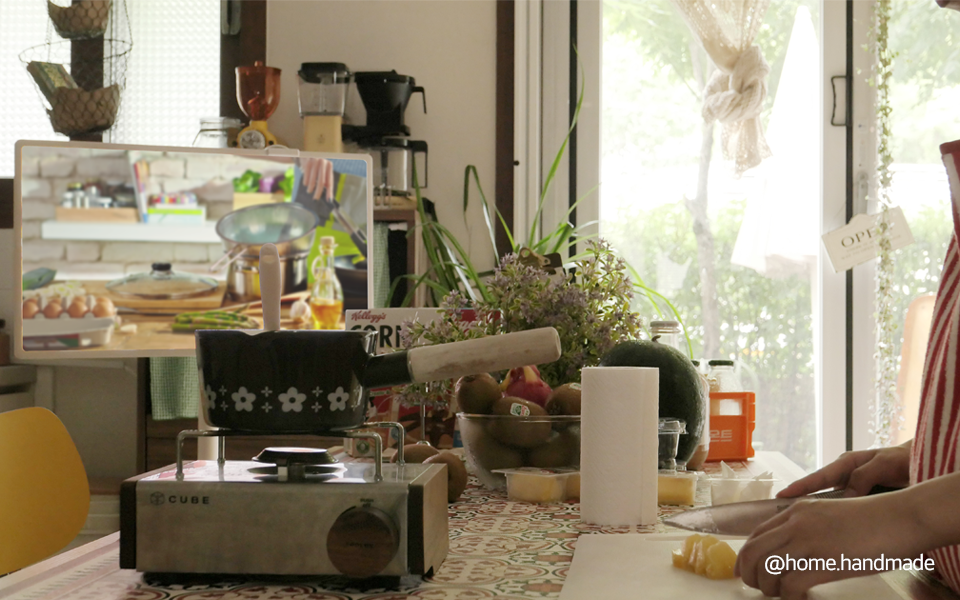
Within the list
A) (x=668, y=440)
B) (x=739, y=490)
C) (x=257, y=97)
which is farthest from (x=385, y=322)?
(x=257, y=97)

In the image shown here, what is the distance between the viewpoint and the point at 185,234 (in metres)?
2.45

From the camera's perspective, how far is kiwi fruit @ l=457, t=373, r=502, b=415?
109cm

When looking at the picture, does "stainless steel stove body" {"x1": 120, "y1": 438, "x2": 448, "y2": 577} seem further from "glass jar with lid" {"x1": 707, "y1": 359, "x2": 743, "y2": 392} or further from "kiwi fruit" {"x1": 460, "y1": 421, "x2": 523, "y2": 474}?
"glass jar with lid" {"x1": 707, "y1": 359, "x2": 743, "y2": 392}

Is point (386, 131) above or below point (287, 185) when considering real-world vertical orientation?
above

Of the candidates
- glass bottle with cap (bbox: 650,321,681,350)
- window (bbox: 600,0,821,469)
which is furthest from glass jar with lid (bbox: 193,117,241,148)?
glass bottle with cap (bbox: 650,321,681,350)

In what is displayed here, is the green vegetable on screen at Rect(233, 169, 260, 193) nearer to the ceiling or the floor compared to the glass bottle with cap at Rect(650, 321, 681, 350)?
nearer to the ceiling

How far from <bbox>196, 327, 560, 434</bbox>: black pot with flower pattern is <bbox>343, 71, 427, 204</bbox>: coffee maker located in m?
2.01

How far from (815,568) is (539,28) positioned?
253 centimetres

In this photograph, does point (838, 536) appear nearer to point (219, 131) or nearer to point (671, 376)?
point (671, 376)

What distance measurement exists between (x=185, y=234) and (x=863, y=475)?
6.64ft

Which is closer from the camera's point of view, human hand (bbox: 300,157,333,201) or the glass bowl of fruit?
the glass bowl of fruit

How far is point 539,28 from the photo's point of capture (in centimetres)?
289

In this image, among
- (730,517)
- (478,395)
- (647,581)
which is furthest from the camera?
(478,395)

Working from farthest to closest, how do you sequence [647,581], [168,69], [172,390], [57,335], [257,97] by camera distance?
1. [168,69]
2. [257,97]
3. [172,390]
4. [57,335]
5. [647,581]
